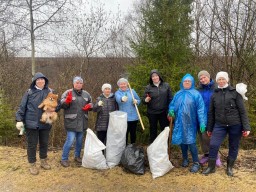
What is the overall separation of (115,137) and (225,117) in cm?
201

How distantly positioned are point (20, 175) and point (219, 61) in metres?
8.93

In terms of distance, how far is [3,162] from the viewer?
19.5 feet

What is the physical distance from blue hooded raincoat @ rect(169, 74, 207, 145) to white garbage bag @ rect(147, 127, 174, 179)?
277 mm

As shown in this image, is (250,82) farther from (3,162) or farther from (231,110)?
(3,162)

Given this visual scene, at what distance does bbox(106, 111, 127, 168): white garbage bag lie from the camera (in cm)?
514

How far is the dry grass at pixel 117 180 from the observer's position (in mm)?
4609

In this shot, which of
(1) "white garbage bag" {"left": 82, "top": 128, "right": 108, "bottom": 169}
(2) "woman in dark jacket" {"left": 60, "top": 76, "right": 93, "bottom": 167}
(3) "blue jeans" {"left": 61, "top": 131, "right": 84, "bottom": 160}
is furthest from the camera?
(3) "blue jeans" {"left": 61, "top": 131, "right": 84, "bottom": 160}

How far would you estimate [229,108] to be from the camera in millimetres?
4629

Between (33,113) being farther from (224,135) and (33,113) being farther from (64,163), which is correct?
(224,135)

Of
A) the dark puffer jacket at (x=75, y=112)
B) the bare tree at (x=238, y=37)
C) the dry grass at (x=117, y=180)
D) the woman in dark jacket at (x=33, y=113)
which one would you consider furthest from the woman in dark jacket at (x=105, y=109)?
the bare tree at (x=238, y=37)

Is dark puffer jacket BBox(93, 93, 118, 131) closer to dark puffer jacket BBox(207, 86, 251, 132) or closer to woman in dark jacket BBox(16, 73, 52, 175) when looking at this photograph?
woman in dark jacket BBox(16, 73, 52, 175)

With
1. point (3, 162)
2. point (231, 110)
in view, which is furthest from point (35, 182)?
point (231, 110)

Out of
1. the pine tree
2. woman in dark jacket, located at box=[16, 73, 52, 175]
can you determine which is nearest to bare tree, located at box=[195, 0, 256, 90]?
the pine tree

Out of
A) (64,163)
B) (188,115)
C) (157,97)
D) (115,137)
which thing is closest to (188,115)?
(188,115)
